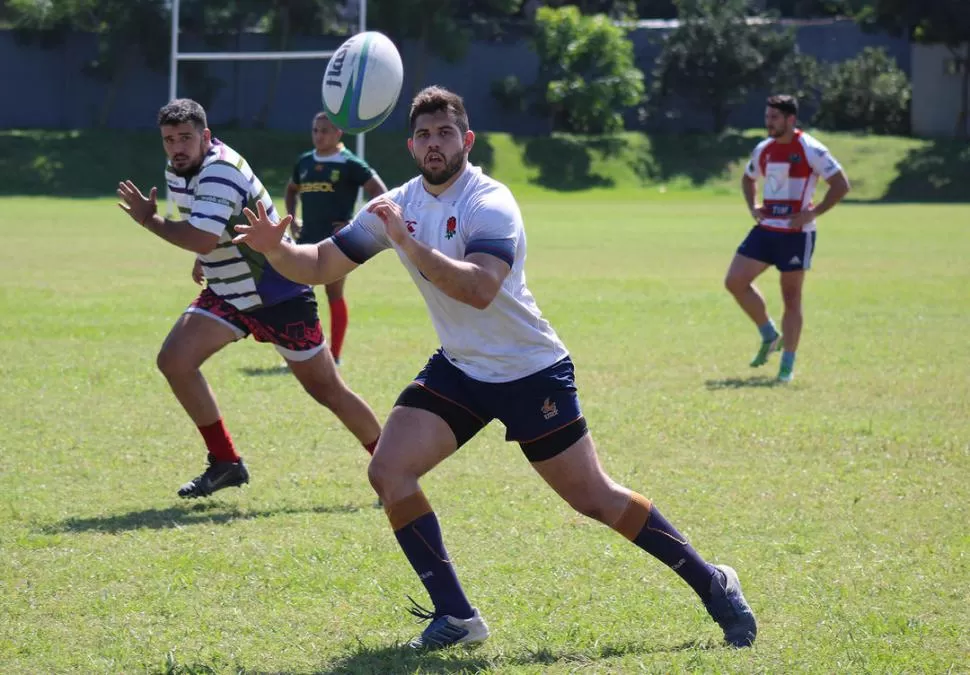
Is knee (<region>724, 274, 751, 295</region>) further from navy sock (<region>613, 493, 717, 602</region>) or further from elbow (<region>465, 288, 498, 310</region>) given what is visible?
elbow (<region>465, 288, 498, 310</region>)

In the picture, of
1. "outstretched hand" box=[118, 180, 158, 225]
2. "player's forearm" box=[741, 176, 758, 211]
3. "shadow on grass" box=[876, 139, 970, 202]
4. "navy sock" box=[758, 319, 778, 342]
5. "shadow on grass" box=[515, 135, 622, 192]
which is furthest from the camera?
"shadow on grass" box=[515, 135, 622, 192]

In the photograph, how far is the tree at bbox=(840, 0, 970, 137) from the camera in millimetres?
55344

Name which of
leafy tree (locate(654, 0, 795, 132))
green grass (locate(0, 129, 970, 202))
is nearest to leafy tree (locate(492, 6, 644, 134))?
green grass (locate(0, 129, 970, 202))

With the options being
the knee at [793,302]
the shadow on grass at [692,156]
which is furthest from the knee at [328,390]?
the shadow on grass at [692,156]

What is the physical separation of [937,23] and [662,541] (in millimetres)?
55204

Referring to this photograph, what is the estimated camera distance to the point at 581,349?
1399cm

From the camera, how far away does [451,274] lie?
16.1ft

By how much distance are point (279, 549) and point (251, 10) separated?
47716mm

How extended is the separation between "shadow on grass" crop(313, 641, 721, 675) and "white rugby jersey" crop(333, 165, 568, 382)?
1052 mm

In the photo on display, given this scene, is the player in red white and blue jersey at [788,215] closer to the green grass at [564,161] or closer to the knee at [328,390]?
the knee at [328,390]

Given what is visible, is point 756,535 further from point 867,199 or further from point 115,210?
point 867,199

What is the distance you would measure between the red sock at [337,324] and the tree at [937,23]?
4850cm

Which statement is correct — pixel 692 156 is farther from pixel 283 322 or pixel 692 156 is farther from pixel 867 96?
pixel 283 322

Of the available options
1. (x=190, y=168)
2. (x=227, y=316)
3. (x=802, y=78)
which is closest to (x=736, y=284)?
(x=227, y=316)
